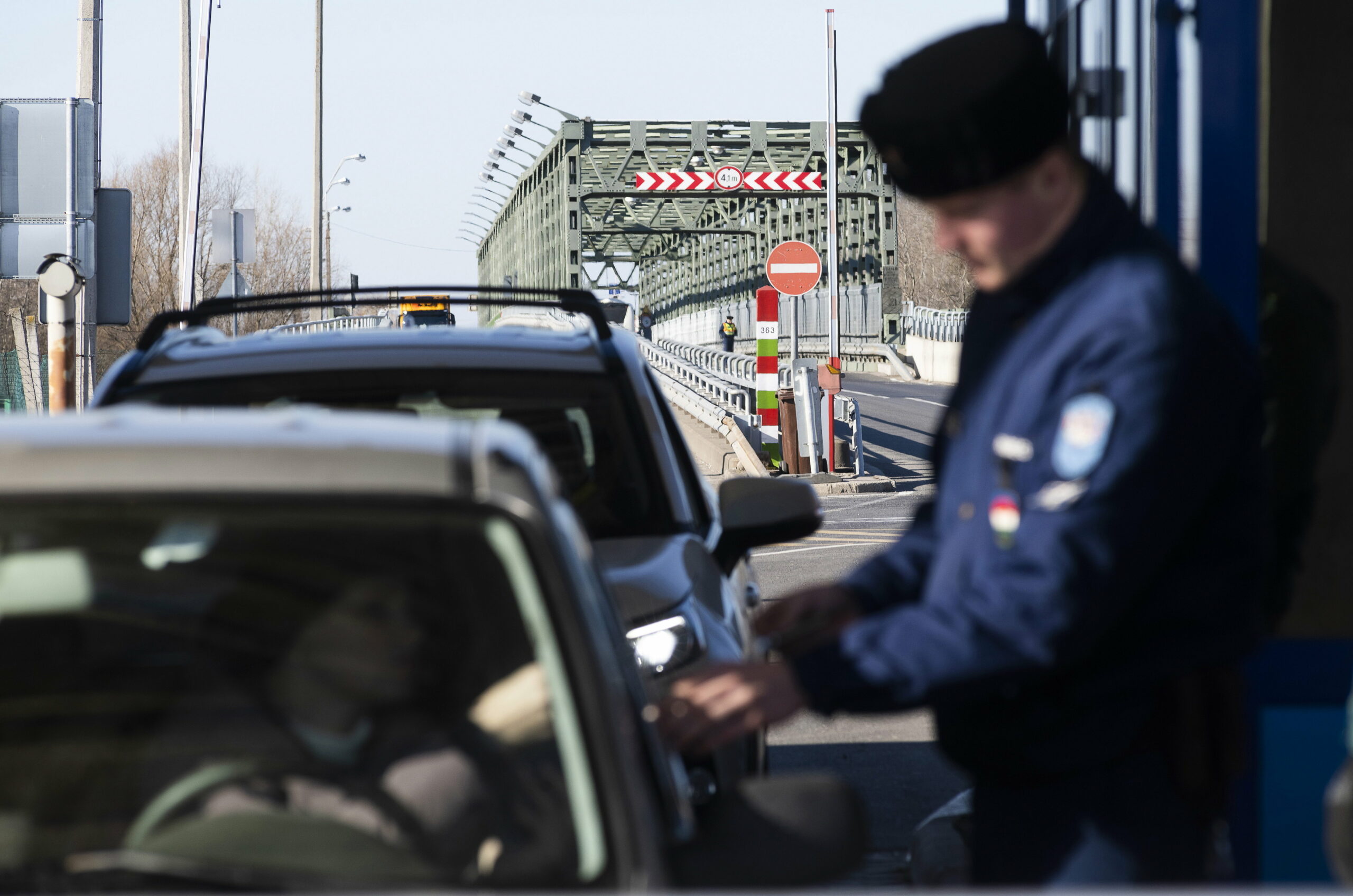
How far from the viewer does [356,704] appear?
7.38ft

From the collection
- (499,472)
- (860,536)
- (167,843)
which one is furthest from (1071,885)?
(860,536)

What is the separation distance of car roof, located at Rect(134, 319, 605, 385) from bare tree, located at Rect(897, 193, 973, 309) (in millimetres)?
87933

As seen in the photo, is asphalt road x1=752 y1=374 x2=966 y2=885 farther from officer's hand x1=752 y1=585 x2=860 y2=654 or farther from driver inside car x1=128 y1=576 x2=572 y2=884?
driver inside car x1=128 y1=576 x2=572 y2=884

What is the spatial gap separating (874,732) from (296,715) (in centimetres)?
526

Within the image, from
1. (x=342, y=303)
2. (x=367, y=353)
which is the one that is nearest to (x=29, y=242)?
(x=342, y=303)

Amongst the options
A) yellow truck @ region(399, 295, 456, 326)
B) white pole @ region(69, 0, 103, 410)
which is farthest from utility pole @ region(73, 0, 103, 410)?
yellow truck @ region(399, 295, 456, 326)

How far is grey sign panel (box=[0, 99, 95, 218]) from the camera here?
10867 millimetres

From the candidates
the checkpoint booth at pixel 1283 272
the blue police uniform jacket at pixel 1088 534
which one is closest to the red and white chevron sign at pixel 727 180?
the checkpoint booth at pixel 1283 272

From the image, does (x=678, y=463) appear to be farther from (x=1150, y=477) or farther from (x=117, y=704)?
(x=1150, y=477)

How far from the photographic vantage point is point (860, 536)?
14.9 meters

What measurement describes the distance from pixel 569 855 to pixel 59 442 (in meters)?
0.81

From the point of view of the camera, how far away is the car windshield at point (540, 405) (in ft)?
13.8

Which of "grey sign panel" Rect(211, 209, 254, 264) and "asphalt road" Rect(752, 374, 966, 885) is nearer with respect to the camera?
"asphalt road" Rect(752, 374, 966, 885)

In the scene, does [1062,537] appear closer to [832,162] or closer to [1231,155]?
[1231,155]
